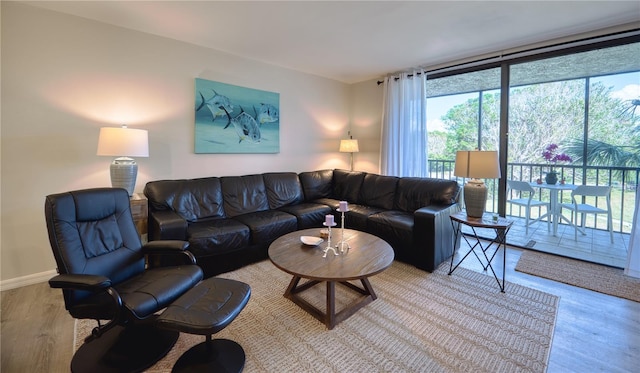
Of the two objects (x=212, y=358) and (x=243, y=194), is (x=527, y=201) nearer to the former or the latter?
(x=243, y=194)

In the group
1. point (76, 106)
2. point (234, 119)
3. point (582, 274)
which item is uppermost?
point (234, 119)

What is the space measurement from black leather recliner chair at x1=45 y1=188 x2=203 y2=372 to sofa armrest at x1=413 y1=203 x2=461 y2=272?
2.11 m

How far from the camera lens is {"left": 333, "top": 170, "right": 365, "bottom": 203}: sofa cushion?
423cm

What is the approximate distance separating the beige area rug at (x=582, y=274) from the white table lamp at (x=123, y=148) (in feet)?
13.1

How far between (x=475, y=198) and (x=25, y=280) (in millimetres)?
4293

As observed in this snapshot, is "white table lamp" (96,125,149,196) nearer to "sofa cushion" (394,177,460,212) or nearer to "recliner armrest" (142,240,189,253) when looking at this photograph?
"recliner armrest" (142,240,189,253)

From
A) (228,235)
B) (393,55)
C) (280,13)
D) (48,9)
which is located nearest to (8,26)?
(48,9)

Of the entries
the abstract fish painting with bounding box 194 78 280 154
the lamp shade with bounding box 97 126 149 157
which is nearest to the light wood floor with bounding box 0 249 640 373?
the lamp shade with bounding box 97 126 149 157

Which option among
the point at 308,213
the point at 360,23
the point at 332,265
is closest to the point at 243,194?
the point at 308,213

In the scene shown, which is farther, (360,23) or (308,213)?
(308,213)

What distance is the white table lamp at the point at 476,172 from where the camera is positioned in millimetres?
2555

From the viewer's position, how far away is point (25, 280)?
8.41ft

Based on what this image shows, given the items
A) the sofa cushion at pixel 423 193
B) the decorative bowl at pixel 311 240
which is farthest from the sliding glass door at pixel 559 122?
the decorative bowl at pixel 311 240

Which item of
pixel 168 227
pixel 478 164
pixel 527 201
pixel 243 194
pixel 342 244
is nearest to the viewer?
pixel 342 244
